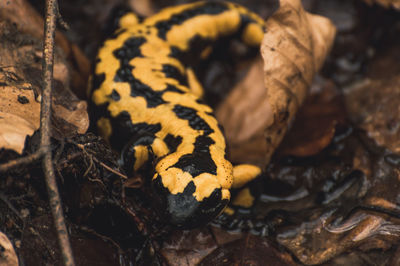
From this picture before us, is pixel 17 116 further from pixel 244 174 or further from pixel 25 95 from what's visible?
pixel 244 174

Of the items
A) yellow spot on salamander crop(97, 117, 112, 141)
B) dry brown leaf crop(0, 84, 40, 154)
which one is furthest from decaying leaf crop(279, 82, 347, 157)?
dry brown leaf crop(0, 84, 40, 154)

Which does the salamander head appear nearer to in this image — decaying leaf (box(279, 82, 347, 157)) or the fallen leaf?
the fallen leaf

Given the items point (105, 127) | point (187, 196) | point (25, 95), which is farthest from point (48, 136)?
point (105, 127)

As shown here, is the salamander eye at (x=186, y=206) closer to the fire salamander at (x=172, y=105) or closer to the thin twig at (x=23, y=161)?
the fire salamander at (x=172, y=105)

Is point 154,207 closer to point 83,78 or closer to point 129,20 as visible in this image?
point 83,78

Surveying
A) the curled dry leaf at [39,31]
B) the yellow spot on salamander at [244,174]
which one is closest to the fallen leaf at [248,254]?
the yellow spot on salamander at [244,174]

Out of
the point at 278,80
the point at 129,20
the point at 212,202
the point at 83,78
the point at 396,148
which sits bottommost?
the point at 396,148

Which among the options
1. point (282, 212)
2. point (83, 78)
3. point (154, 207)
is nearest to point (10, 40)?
point (83, 78)
